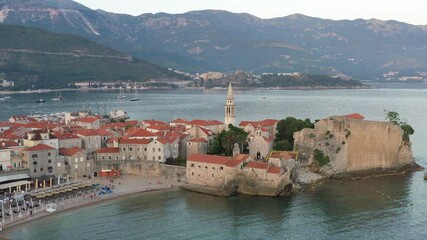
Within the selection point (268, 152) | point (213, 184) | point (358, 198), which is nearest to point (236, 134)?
point (268, 152)

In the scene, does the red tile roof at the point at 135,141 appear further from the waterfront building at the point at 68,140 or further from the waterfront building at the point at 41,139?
the waterfront building at the point at 41,139

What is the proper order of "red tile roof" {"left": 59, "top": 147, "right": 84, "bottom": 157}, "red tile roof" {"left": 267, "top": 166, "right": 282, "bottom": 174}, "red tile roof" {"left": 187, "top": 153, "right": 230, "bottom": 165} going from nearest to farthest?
"red tile roof" {"left": 267, "top": 166, "right": 282, "bottom": 174}, "red tile roof" {"left": 187, "top": 153, "right": 230, "bottom": 165}, "red tile roof" {"left": 59, "top": 147, "right": 84, "bottom": 157}

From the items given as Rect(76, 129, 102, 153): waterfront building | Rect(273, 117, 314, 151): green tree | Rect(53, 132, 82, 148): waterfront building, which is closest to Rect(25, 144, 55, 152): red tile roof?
Rect(53, 132, 82, 148): waterfront building

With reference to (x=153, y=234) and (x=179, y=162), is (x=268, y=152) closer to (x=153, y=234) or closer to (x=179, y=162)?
(x=179, y=162)

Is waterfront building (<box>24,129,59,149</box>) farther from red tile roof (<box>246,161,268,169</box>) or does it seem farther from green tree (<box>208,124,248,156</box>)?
red tile roof (<box>246,161,268,169</box>)

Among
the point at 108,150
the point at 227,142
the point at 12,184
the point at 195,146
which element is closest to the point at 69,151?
the point at 108,150

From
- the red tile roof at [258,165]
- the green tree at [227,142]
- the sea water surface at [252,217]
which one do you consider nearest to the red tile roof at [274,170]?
the red tile roof at [258,165]
